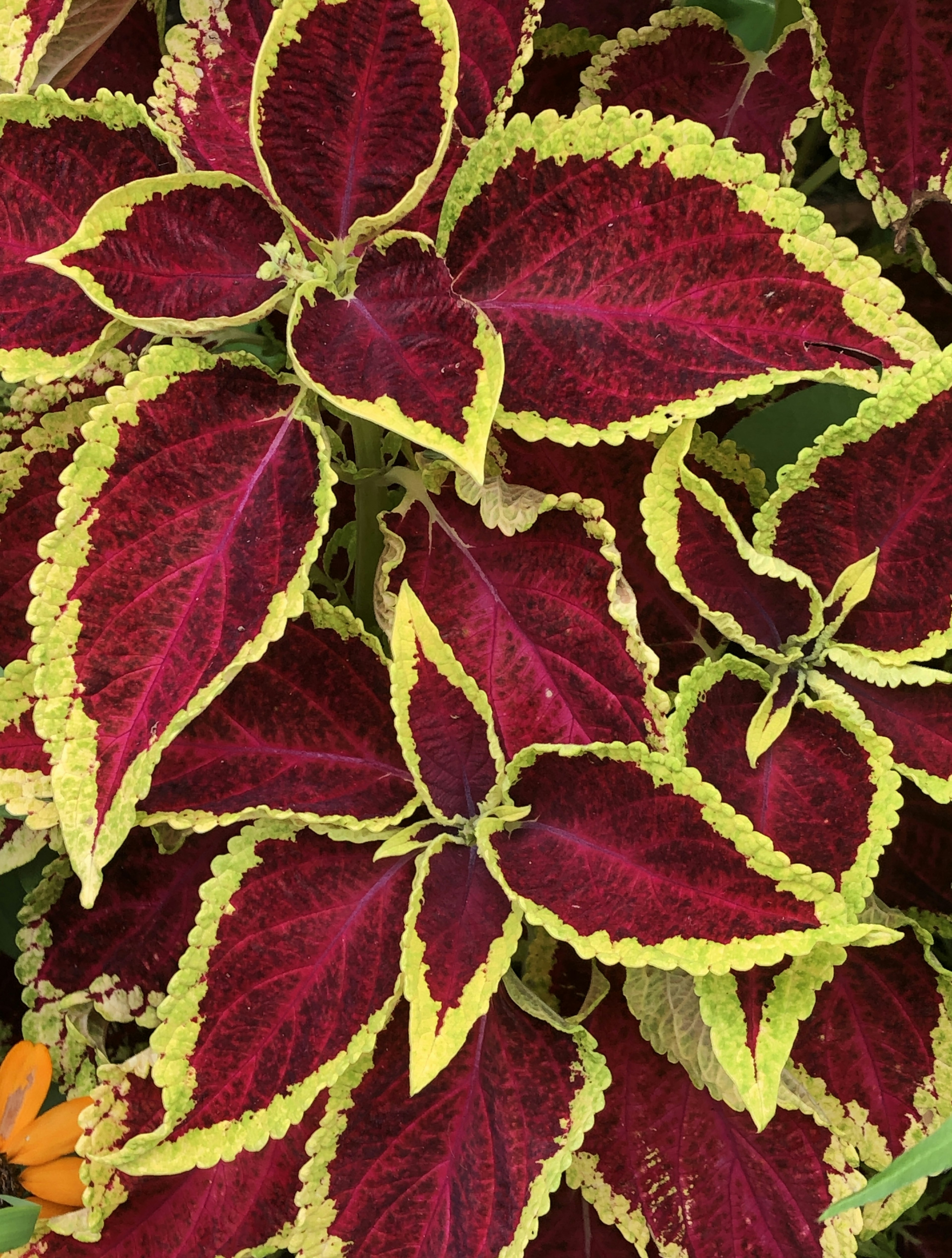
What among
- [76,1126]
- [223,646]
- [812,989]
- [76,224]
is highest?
[76,224]

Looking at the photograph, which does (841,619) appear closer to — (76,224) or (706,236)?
(706,236)

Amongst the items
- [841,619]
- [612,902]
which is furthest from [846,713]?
[612,902]

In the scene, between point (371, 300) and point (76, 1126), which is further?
point (76, 1126)

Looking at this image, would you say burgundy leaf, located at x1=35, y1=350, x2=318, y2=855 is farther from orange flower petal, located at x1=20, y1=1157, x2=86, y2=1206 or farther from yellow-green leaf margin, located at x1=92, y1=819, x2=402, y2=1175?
orange flower petal, located at x1=20, y1=1157, x2=86, y2=1206

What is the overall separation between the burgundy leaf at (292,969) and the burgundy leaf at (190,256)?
26cm

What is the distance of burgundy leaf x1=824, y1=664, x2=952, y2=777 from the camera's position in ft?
1.90

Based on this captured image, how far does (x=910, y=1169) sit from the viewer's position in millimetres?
455

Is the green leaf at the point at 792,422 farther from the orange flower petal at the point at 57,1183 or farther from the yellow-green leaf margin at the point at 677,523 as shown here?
the orange flower petal at the point at 57,1183

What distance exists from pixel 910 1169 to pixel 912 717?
23cm

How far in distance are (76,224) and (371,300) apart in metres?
0.15

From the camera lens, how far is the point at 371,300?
518 mm

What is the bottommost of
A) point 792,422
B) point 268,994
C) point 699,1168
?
point 699,1168

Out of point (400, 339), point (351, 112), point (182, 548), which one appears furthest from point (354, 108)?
point (182, 548)

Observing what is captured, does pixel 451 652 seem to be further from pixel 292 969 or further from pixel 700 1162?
pixel 700 1162
